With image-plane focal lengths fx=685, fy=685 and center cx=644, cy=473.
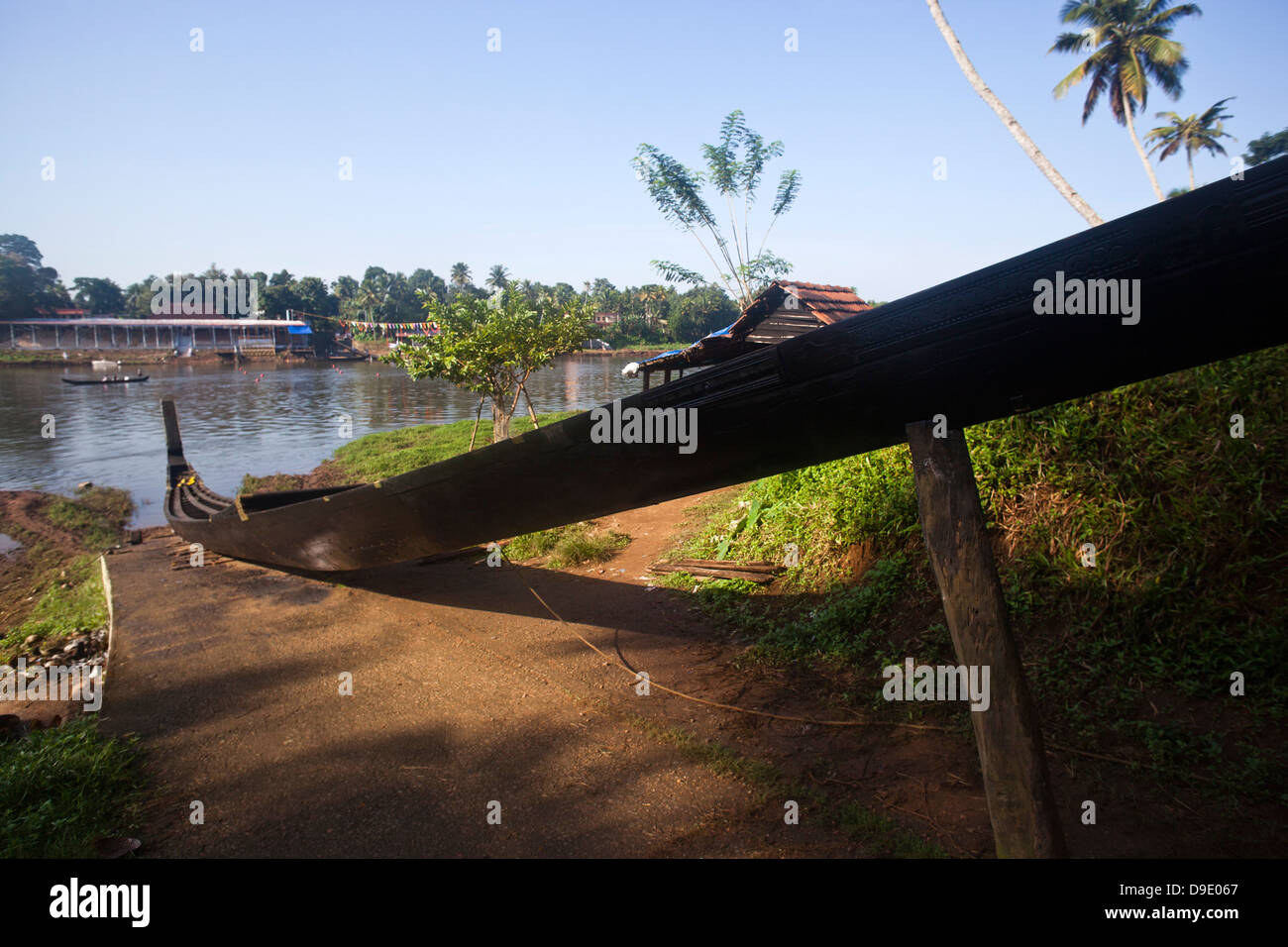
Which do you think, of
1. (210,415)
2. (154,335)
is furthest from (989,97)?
(154,335)

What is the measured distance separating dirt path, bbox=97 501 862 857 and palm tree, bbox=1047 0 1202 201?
3327 centimetres

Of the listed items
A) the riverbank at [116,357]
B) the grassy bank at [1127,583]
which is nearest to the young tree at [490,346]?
the grassy bank at [1127,583]

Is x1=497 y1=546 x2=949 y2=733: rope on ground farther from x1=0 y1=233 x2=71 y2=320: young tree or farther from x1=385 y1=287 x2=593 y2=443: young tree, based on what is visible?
x1=0 y1=233 x2=71 y2=320: young tree

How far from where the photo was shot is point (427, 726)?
4297mm

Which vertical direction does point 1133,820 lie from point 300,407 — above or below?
below

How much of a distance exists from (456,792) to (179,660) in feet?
11.8

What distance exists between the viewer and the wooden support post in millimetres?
2145

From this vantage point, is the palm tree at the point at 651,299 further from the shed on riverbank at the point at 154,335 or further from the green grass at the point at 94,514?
the green grass at the point at 94,514

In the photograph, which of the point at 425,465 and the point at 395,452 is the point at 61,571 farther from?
the point at 395,452

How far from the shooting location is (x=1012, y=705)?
2.15 metres

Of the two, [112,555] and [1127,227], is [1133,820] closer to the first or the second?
[1127,227]

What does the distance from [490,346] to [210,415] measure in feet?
93.1
